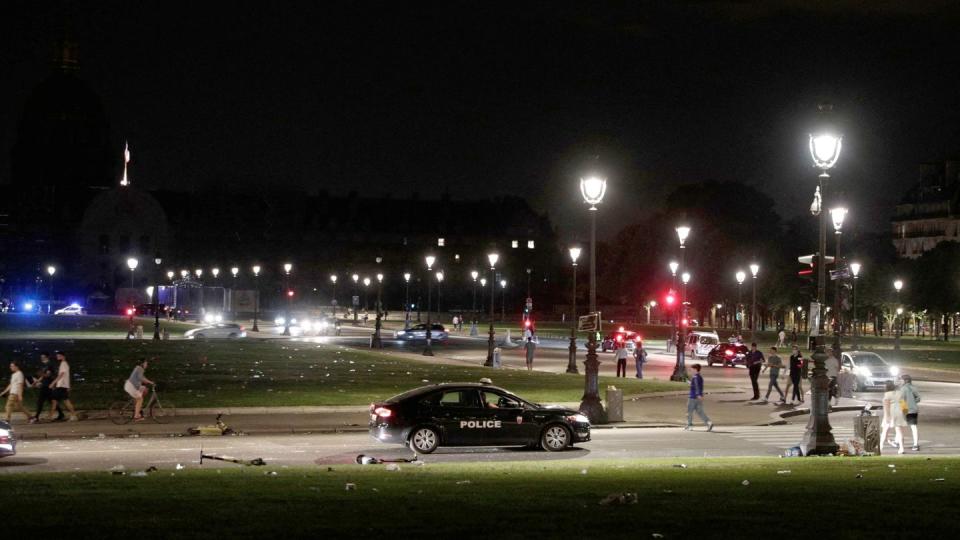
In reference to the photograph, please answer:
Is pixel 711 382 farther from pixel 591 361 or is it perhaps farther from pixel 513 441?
pixel 513 441

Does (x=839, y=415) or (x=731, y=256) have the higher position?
(x=731, y=256)

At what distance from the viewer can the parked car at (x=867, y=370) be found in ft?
158

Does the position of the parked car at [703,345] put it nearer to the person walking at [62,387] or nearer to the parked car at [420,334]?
the parked car at [420,334]

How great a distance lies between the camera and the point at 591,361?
32344 mm

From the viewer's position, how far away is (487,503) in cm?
1397

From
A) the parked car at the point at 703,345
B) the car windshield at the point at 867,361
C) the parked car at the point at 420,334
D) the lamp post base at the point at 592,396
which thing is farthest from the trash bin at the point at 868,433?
the parked car at the point at 420,334

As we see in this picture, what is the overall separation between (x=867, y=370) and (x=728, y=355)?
1954 centimetres

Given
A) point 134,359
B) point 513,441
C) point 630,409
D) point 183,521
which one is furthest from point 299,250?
point 183,521

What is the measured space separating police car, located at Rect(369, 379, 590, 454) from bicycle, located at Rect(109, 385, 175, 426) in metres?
9.13

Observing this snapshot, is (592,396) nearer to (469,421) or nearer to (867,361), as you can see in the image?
(469,421)

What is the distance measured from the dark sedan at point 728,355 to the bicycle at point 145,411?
40.4 meters

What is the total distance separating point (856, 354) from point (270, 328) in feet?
214

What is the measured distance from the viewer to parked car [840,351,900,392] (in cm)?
4809

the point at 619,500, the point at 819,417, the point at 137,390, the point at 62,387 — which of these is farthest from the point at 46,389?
the point at 619,500
